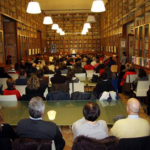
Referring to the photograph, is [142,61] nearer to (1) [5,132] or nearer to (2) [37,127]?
(2) [37,127]

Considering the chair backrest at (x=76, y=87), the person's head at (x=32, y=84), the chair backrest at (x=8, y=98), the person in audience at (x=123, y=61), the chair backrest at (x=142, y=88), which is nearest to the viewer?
the chair backrest at (x=8, y=98)

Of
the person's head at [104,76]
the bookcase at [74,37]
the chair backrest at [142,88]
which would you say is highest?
the bookcase at [74,37]

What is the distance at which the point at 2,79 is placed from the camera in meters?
6.18

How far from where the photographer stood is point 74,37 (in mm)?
20359

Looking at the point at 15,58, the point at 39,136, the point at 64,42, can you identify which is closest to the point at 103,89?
the point at 39,136

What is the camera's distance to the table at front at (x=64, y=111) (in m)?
3.16

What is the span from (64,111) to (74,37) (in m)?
17.5

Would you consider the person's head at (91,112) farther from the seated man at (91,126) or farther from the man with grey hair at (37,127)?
the man with grey hair at (37,127)

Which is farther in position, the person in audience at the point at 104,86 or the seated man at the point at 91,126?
the person in audience at the point at 104,86

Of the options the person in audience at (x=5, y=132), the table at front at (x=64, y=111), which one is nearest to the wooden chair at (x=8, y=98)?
the table at front at (x=64, y=111)

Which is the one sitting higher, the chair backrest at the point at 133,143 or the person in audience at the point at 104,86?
the person in audience at the point at 104,86

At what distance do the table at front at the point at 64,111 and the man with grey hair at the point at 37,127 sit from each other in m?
0.79

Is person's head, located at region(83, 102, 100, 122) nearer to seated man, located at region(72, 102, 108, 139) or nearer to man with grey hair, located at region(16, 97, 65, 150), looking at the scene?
seated man, located at region(72, 102, 108, 139)

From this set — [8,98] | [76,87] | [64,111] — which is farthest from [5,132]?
[76,87]
